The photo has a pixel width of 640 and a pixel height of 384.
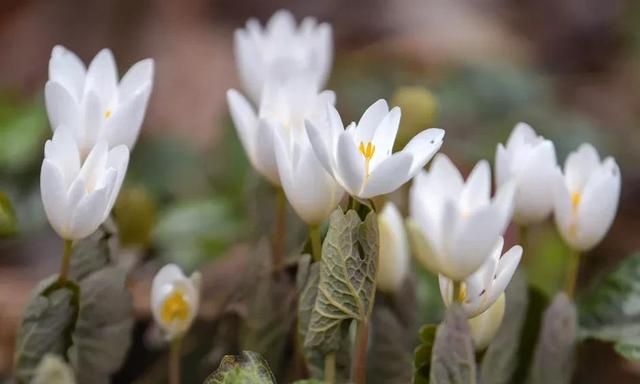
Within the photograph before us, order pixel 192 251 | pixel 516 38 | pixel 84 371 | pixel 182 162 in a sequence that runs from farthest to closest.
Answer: pixel 516 38 < pixel 182 162 < pixel 192 251 < pixel 84 371

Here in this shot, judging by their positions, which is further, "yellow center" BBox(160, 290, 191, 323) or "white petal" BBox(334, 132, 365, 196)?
"yellow center" BBox(160, 290, 191, 323)

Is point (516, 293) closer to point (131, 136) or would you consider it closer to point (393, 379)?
point (393, 379)

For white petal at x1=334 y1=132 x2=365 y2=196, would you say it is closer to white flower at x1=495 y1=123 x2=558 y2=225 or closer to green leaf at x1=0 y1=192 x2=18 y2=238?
white flower at x1=495 y1=123 x2=558 y2=225

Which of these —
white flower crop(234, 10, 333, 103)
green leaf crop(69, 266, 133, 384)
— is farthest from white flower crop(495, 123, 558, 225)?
green leaf crop(69, 266, 133, 384)

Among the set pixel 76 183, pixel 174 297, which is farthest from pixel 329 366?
pixel 76 183

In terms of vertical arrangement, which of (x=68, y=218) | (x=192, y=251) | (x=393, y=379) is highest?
(x=192, y=251)

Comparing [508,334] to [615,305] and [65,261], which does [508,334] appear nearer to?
[615,305]

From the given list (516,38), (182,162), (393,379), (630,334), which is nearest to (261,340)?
(393,379)
